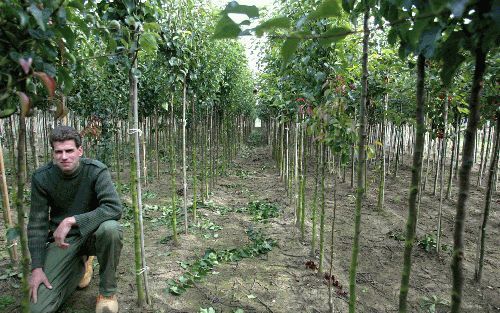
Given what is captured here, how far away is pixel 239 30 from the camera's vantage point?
0.78 m

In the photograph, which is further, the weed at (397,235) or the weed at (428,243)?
the weed at (397,235)

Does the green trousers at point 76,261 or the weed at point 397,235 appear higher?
the green trousers at point 76,261

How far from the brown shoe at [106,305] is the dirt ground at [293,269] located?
20 cm

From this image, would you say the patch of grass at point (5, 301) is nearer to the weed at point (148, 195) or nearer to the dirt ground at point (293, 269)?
the dirt ground at point (293, 269)

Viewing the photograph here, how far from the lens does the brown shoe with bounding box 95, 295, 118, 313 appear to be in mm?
3014

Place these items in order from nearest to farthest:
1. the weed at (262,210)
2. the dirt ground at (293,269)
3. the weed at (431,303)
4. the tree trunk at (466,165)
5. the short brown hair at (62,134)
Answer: the tree trunk at (466,165) → the short brown hair at (62,134) → the dirt ground at (293,269) → the weed at (431,303) → the weed at (262,210)

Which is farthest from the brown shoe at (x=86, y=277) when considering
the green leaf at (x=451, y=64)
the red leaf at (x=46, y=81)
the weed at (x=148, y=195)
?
the weed at (x=148, y=195)

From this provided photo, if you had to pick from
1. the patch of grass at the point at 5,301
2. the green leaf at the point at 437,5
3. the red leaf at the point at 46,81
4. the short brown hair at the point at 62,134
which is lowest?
the patch of grass at the point at 5,301

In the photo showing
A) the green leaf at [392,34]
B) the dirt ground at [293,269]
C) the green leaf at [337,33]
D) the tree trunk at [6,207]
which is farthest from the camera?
the dirt ground at [293,269]

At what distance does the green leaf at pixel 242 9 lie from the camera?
75cm

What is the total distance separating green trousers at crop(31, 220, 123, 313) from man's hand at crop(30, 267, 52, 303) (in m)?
0.11

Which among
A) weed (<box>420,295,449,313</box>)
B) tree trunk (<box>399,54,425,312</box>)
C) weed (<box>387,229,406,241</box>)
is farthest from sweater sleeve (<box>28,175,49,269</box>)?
weed (<box>387,229,406,241</box>)

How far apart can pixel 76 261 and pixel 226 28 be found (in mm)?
3226

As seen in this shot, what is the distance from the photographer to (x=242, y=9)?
2.49 ft
